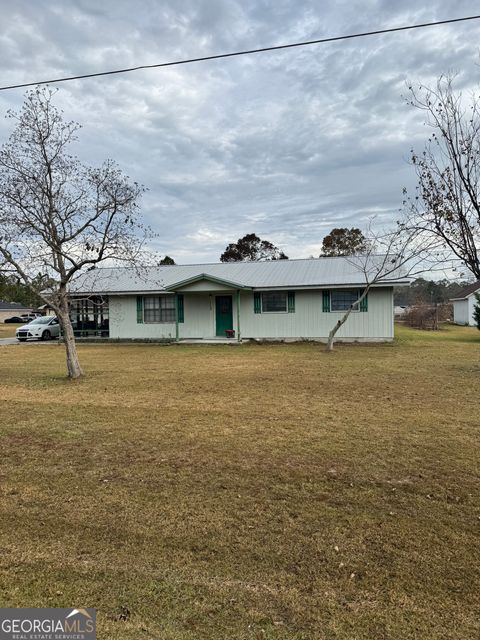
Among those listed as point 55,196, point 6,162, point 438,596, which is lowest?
point 438,596

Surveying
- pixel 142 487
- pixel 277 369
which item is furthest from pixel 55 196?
pixel 142 487

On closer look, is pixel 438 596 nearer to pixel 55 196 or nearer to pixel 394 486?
pixel 394 486

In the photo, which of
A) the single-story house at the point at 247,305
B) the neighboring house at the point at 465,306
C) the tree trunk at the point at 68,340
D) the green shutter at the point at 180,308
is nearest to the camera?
the tree trunk at the point at 68,340

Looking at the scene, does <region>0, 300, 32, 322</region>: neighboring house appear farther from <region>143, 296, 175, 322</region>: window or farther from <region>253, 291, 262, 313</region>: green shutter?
<region>253, 291, 262, 313</region>: green shutter

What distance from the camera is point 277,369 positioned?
39.0ft

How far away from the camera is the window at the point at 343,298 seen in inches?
765

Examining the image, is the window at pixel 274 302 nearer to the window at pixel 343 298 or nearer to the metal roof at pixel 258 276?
the metal roof at pixel 258 276

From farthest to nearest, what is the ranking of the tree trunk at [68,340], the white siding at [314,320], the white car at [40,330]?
the white car at [40,330] < the white siding at [314,320] < the tree trunk at [68,340]

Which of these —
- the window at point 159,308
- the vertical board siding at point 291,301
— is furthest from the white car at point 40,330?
the vertical board siding at point 291,301

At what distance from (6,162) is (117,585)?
10.2 meters

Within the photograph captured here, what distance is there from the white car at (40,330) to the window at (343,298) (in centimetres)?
1616

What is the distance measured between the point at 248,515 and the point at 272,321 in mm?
16746

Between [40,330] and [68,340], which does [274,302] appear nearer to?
[68,340]

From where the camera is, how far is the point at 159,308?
71.9 feet
